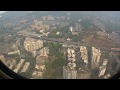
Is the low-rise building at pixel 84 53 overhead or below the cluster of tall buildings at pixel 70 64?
overhead

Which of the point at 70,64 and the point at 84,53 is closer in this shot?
the point at 70,64

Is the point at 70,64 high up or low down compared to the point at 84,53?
down

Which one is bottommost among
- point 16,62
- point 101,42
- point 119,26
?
point 16,62

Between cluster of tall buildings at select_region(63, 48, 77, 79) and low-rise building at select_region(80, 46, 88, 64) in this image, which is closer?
cluster of tall buildings at select_region(63, 48, 77, 79)

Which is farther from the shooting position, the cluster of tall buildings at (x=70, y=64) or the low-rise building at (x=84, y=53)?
the low-rise building at (x=84, y=53)

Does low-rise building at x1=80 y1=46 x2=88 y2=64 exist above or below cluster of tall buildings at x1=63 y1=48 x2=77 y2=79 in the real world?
above
